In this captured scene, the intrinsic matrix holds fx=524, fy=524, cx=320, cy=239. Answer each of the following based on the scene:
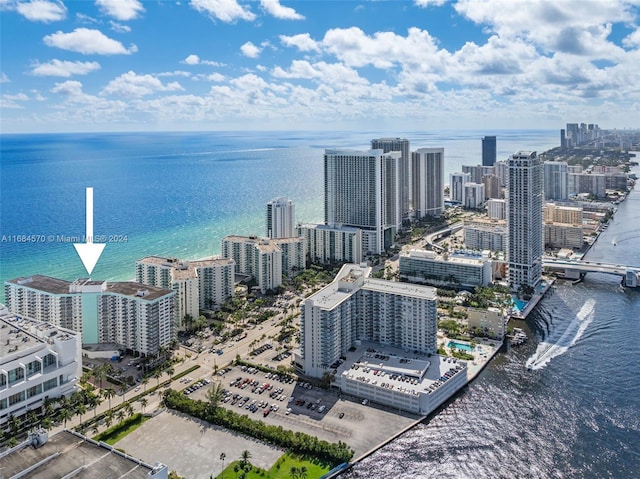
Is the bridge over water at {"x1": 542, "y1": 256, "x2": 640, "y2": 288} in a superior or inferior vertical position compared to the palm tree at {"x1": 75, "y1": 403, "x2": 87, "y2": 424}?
superior

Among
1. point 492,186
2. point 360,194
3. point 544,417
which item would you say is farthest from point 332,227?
point 492,186

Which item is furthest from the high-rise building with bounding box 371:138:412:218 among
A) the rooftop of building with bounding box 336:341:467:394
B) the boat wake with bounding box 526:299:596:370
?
the rooftop of building with bounding box 336:341:467:394

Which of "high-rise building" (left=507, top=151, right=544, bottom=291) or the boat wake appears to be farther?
"high-rise building" (left=507, top=151, right=544, bottom=291)

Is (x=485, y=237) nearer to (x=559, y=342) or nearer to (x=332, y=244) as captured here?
(x=332, y=244)

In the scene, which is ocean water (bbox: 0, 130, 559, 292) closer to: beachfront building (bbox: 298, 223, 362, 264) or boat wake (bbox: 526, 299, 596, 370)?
beachfront building (bbox: 298, 223, 362, 264)

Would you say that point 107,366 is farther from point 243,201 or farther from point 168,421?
point 243,201

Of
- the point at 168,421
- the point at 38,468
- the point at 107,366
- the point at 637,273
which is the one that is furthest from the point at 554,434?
the point at 637,273

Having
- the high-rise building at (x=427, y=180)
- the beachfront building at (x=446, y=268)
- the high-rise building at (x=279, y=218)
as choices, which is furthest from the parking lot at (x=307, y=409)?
the high-rise building at (x=427, y=180)
